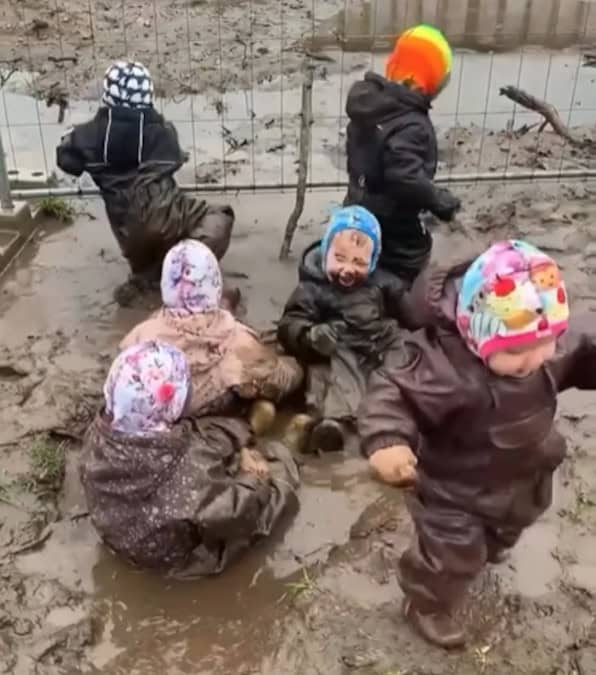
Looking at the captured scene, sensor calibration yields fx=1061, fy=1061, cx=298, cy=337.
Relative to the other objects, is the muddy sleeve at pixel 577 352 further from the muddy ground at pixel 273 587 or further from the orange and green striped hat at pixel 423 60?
the orange and green striped hat at pixel 423 60

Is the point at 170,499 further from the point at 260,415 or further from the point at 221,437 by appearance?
the point at 260,415

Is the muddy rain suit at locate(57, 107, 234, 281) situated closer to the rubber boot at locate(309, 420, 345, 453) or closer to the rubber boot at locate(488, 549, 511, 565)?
the rubber boot at locate(309, 420, 345, 453)

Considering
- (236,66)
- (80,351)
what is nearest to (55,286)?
(80,351)

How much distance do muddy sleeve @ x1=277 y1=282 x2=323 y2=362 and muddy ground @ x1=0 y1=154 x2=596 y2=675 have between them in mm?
623

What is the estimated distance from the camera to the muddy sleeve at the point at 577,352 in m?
3.37

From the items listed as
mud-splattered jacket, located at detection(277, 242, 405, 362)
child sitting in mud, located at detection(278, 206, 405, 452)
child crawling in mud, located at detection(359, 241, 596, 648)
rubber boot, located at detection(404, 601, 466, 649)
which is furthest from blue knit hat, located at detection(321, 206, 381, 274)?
rubber boot, located at detection(404, 601, 466, 649)

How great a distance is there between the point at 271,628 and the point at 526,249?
70.8 inches

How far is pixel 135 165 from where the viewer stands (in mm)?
5816

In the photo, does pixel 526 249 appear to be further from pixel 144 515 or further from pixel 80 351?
pixel 80 351

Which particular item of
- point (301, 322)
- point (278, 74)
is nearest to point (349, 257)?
point (301, 322)

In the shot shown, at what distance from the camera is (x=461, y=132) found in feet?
27.0

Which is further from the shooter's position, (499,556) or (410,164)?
(410,164)

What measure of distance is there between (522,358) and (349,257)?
79.3 inches

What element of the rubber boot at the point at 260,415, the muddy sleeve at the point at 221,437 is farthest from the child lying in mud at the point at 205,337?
the muddy sleeve at the point at 221,437
